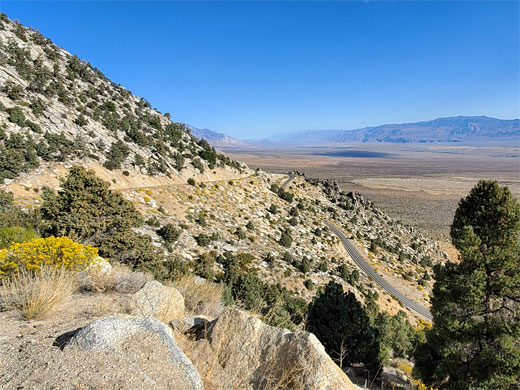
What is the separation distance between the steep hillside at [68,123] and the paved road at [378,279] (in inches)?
950

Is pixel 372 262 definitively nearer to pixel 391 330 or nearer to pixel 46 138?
pixel 391 330

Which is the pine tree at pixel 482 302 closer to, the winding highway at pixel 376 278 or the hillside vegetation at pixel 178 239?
the hillside vegetation at pixel 178 239

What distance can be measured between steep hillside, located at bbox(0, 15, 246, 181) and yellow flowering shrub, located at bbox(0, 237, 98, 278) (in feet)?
72.2

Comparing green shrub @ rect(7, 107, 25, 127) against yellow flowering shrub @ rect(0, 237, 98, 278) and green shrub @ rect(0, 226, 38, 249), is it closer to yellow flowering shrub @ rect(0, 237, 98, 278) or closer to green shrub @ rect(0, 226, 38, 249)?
green shrub @ rect(0, 226, 38, 249)

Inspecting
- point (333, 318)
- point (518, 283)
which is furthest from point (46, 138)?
point (518, 283)

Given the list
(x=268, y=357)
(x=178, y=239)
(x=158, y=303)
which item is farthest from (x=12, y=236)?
(x=178, y=239)

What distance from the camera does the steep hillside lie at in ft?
91.1

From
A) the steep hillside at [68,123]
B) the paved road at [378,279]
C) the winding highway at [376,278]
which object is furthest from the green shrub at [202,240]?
the paved road at [378,279]

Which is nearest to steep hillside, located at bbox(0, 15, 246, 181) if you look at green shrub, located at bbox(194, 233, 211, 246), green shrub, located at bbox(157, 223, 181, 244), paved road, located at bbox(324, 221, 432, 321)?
green shrub, located at bbox(157, 223, 181, 244)

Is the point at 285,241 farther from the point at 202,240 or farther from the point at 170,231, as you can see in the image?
the point at 170,231

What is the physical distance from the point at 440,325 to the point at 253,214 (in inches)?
Answer: 1117

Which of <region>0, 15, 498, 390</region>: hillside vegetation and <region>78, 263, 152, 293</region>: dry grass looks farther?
<region>78, 263, 152, 293</region>: dry grass

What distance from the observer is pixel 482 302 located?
1157 centimetres

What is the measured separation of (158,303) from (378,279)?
37.0 meters
